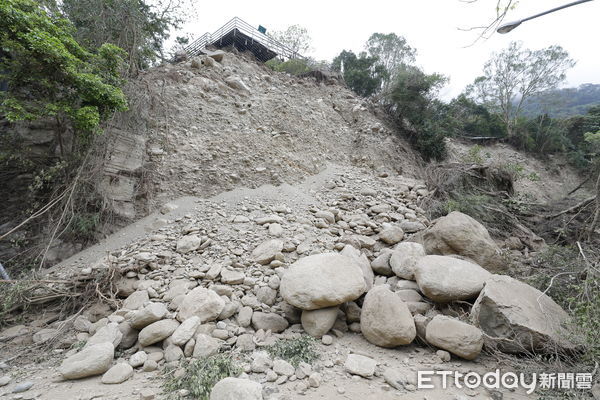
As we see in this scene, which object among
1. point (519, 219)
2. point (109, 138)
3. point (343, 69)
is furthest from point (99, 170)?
point (343, 69)

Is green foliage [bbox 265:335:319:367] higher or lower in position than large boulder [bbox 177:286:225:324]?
lower

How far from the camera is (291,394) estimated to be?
1.73m

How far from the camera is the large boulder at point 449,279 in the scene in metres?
2.59

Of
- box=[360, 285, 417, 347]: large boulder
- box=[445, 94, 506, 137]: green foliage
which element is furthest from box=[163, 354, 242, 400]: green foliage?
box=[445, 94, 506, 137]: green foliage

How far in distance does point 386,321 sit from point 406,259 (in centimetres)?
113

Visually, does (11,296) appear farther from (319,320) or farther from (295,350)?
(319,320)

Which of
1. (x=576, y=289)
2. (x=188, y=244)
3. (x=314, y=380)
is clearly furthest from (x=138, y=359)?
(x=576, y=289)

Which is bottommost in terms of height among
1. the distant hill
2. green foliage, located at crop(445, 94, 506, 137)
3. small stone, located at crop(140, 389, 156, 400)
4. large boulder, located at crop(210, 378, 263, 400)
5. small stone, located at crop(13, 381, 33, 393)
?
small stone, located at crop(13, 381, 33, 393)

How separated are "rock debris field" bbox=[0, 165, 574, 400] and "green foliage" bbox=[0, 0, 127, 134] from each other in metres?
2.20

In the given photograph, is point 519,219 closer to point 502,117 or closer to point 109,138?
point 109,138

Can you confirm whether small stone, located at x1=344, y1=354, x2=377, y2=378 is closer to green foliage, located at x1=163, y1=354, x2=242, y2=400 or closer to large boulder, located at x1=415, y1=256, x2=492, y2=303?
green foliage, located at x1=163, y1=354, x2=242, y2=400

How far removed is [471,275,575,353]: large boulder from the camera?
2080 mm

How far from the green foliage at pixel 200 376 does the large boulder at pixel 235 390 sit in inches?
6.2

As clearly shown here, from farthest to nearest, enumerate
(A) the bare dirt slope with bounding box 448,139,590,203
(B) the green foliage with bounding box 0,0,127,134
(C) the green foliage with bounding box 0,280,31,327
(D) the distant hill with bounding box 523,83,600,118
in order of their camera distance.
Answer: (D) the distant hill with bounding box 523,83,600,118 → (A) the bare dirt slope with bounding box 448,139,590,203 → (B) the green foliage with bounding box 0,0,127,134 → (C) the green foliage with bounding box 0,280,31,327
